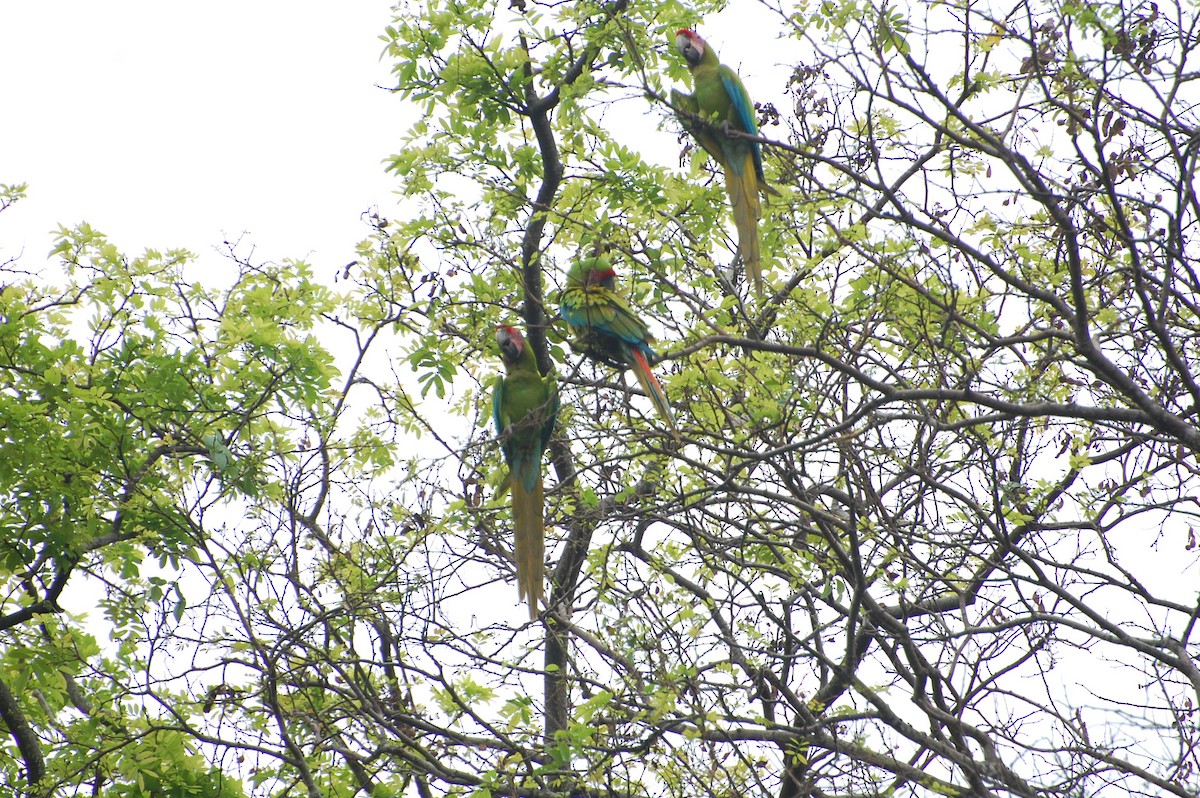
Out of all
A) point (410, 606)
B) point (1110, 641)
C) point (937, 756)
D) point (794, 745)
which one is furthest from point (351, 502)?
point (1110, 641)

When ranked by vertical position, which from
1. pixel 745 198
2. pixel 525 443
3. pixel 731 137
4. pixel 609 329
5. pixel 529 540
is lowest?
pixel 529 540

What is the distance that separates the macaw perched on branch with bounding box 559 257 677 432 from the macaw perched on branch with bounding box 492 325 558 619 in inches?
13.2

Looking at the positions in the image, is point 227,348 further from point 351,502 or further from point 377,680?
point 377,680

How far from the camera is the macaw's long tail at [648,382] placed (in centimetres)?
524

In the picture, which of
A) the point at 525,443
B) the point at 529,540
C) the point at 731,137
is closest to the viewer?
the point at 731,137

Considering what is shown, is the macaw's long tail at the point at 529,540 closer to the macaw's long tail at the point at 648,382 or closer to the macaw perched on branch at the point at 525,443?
the macaw perched on branch at the point at 525,443

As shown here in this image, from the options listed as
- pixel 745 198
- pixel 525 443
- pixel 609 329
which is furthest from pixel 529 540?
A: pixel 745 198

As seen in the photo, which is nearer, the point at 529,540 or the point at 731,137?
the point at 731,137

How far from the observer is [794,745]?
5152 millimetres

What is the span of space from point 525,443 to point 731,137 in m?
1.96

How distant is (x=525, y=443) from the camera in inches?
225

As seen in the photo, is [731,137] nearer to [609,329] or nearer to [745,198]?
[745,198]

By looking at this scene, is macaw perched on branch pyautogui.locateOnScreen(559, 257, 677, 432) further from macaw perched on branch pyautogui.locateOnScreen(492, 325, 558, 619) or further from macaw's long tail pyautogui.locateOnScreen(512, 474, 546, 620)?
macaw's long tail pyautogui.locateOnScreen(512, 474, 546, 620)

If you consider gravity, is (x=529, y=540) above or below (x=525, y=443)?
below
